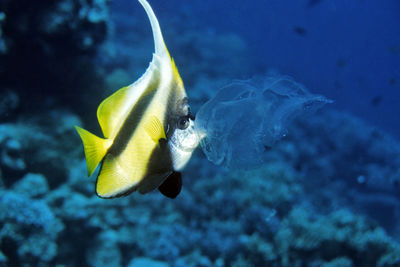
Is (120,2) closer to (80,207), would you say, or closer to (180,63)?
(180,63)

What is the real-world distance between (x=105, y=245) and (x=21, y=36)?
3.39 meters

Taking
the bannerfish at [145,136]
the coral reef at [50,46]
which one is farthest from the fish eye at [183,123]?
the coral reef at [50,46]

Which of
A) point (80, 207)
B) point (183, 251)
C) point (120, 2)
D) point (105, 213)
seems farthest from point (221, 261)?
point (120, 2)

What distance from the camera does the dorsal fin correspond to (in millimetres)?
617

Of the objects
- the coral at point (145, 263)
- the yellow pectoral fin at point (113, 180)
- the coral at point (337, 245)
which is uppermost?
the yellow pectoral fin at point (113, 180)

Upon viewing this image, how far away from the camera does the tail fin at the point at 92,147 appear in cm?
72

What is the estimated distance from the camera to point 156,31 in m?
0.65

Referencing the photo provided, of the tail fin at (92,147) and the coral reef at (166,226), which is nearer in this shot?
the tail fin at (92,147)

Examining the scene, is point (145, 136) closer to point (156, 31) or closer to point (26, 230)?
point (156, 31)

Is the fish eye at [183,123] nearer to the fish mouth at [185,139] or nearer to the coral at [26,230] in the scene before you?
the fish mouth at [185,139]

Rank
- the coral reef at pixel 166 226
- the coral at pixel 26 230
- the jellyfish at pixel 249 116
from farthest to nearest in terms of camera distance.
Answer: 1. the coral reef at pixel 166 226
2. the coral at pixel 26 230
3. the jellyfish at pixel 249 116

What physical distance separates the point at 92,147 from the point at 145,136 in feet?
0.49

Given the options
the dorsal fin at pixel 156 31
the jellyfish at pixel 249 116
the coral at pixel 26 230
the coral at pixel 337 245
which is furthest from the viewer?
the coral at pixel 337 245

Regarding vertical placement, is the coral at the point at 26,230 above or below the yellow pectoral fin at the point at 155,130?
below
